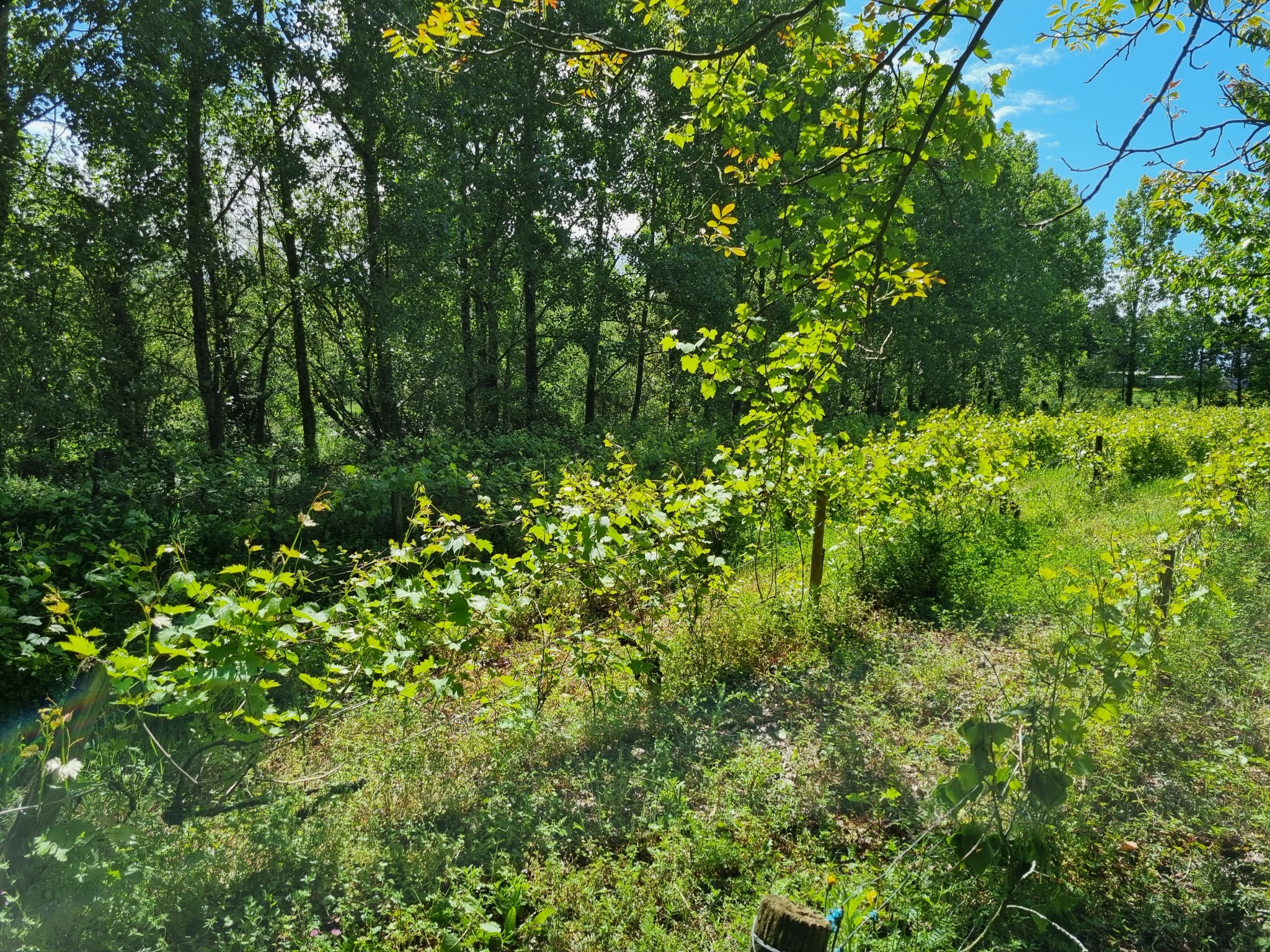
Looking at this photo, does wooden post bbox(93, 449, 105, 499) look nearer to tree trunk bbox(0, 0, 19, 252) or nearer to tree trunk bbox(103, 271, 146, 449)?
tree trunk bbox(103, 271, 146, 449)

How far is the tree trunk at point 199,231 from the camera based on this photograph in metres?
10.1

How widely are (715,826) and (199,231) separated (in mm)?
11352

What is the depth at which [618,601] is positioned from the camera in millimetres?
4270

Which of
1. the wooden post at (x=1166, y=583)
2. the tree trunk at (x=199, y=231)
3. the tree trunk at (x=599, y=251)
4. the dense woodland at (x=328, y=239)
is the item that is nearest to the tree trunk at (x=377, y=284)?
the dense woodland at (x=328, y=239)

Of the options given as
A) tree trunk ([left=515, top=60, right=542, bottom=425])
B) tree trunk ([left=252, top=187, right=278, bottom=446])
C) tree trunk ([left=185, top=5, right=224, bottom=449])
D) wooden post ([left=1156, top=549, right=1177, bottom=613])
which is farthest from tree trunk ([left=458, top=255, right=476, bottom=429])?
wooden post ([left=1156, top=549, right=1177, bottom=613])

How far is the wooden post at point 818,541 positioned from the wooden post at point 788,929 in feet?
12.3

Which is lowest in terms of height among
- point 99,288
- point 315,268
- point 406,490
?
point 406,490

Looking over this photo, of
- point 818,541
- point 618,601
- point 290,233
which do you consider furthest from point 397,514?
point 290,233

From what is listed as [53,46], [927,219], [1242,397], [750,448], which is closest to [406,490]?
[750,448]

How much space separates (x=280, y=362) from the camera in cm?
1542

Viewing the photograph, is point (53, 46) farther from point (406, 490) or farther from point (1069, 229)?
point (1069, 229)

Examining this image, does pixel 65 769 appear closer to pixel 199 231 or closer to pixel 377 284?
pixel 199 231

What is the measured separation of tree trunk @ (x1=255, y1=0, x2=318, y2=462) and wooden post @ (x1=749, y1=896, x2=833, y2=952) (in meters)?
10.4

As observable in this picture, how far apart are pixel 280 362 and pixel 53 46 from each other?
7785 mm
